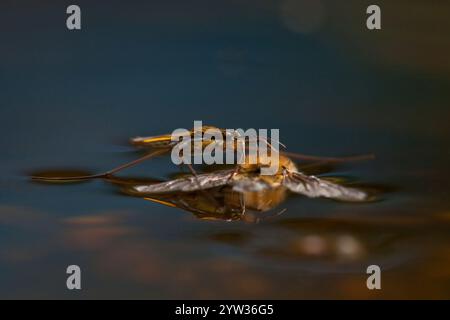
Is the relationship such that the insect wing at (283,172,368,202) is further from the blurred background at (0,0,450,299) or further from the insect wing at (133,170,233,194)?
the insect wing at (133,170,233,194)

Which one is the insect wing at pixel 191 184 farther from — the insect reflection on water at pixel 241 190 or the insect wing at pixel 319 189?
the insect wing at pixel 319 189

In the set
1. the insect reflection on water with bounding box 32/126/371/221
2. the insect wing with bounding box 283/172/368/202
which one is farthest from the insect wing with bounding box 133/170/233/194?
the insect wing with bounding box 283/172/368/202

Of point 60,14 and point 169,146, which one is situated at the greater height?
point 60,14

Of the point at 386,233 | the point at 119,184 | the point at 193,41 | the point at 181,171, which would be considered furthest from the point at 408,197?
the point at 193,41

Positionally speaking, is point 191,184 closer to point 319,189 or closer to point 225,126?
point 319,189

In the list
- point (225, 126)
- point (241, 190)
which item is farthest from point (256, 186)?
point (225, 126)

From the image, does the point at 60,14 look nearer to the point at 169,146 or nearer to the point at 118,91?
the point at 118,91

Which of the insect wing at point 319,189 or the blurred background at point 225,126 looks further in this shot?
the insect wing at point 319,189

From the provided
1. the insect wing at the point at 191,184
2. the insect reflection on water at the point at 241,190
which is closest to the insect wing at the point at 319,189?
the insect reflection on water at the point at 241,190
